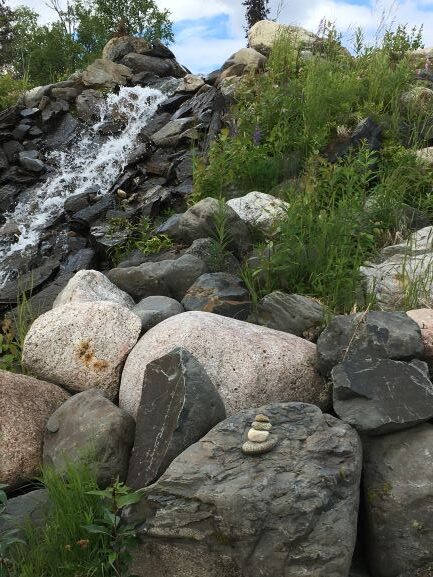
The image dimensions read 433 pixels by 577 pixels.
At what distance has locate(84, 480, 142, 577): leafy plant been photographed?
2.98 metres

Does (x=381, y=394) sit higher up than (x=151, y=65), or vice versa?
A: (x=151, y=65)

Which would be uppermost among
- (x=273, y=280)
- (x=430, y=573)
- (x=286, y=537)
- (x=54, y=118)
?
(x=54, y=118)

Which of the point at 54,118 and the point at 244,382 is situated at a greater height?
the point at 54,118

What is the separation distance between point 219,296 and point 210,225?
1268 millimetres

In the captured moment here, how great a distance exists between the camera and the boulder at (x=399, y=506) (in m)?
3.17

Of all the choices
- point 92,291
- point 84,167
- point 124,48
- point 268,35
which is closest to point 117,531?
point 92,291

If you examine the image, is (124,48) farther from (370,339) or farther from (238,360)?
(370,339)

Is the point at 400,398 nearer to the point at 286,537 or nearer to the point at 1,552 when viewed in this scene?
the point at 286,537

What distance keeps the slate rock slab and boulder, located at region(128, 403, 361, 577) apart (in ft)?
0.64

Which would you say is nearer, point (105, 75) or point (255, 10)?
point (105, 75)

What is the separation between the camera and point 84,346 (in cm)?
461

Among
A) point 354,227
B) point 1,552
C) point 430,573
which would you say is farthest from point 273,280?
point 1,552

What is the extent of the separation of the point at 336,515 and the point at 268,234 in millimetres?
3508

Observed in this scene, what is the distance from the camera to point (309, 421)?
3.40 meters
